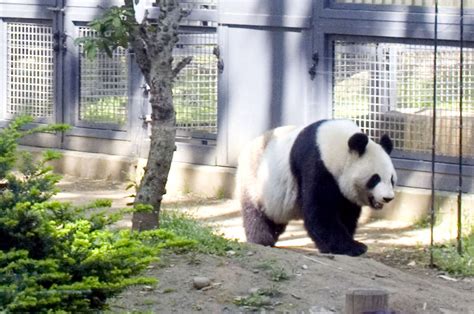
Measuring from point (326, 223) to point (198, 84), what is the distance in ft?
11.3

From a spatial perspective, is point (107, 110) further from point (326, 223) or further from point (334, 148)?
point (326, 223)

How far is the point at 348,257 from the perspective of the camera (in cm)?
794

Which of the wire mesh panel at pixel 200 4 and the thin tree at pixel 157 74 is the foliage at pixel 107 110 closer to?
the wire mesh panel at pixel 200 4

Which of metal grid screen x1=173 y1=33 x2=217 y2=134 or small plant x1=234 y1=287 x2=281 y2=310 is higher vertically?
metal grid screen x1=173 y1=33 x2=217 y2=134

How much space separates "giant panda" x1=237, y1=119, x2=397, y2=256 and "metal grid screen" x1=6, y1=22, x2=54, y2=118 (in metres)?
4.27

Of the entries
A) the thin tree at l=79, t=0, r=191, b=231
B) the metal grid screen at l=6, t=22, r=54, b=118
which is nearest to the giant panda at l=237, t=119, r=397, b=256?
the thin tree at l=79, t=0, r=191, b=231

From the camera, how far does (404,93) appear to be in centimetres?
1026

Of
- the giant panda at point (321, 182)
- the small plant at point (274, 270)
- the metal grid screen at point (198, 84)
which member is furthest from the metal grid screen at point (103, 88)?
the small plant at point (274, 270)

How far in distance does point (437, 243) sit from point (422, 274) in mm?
968

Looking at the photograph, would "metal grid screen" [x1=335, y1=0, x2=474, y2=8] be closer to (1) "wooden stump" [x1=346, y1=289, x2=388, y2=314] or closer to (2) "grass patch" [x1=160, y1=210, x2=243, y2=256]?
(2) "grass patch" [x1=160, y1=210, x2=243, y2=256]

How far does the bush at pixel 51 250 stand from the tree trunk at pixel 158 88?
2260mm

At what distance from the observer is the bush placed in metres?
4.58

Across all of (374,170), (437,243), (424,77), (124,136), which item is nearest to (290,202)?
(374,170)

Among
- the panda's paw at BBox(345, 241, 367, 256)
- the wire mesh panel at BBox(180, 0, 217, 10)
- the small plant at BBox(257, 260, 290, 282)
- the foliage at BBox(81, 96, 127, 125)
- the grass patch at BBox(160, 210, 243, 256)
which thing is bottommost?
the panda's paw at BBox(345, 241, 367, 256)
